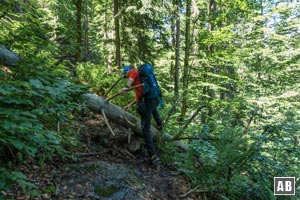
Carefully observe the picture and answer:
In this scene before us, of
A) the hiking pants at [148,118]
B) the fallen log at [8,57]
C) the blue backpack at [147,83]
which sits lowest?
the hiking pants at [148,118]

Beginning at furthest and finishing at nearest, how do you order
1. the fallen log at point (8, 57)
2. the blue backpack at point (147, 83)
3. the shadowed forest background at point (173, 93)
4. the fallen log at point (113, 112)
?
the fallen log at point (113, 112) → the blue backpack at point (147, 83) → the fallen log at point (8, 57) → the shadowed forest background at point (173, 93)

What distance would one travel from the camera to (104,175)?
15.2 ft

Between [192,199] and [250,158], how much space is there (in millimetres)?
1419

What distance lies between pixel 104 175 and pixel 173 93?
5.97 meters

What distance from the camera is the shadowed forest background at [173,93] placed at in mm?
2994

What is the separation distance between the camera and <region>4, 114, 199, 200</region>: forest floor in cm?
400

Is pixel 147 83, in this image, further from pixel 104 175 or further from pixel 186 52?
pixel 186 52

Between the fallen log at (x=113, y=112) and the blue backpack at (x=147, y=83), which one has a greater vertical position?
the blue backpack at (x=147, y=83)

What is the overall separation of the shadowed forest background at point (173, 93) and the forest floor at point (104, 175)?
0.23m

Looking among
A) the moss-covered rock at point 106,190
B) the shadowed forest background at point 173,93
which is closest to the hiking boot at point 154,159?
the shadowed forest background at point 173,93

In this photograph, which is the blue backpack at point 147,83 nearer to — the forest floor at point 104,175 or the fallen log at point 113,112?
the fallen log at point 113,112

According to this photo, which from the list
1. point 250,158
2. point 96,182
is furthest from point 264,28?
point 96,182

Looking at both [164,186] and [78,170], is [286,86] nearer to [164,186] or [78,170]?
[164,186]

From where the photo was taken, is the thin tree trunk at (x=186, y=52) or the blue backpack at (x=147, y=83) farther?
the thin tree trunk at (x=186, y=52)
